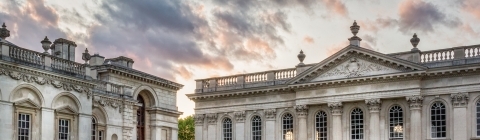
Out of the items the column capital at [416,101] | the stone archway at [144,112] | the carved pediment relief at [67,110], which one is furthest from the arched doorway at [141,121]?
the column capital at [416,101]

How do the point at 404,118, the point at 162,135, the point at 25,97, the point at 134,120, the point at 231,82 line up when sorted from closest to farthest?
the point at 25,97, the point at 134,120, the point at 404,118, the point at 162,135, the point at 231,82

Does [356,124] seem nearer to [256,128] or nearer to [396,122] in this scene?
[396,122]

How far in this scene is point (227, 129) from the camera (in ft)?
162

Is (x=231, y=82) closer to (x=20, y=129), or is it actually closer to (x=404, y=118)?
(x=404, y=118)

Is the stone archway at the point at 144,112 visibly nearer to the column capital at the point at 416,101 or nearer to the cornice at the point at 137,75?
the cornice at the point at 137,75

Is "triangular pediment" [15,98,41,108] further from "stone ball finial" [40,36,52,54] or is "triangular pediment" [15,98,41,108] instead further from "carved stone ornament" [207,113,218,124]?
"carved stone ornament" [207,113,218,124]

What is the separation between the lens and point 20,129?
1177 inches

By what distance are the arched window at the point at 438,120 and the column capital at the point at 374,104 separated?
322cm

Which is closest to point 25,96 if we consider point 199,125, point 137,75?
point 137,75

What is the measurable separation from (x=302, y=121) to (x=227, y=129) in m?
6.77

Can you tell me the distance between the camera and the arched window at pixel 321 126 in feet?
147

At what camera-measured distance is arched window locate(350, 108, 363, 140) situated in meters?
43.2

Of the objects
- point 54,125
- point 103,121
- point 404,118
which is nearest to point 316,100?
point 404,118

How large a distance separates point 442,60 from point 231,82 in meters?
16.2
